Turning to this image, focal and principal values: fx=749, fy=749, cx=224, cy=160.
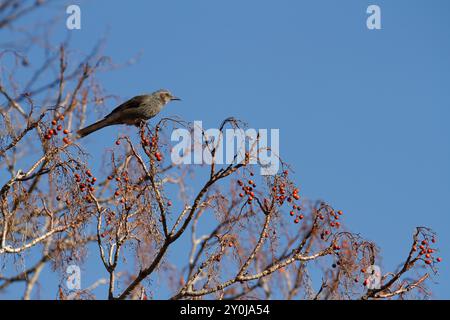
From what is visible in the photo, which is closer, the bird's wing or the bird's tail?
the bird's tail

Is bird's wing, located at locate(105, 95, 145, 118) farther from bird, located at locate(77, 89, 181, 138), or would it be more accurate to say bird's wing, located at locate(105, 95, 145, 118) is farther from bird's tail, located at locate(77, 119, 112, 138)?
bird's tail, located at locate(77, 119, 112, 138)

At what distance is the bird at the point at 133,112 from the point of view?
35.5 feet

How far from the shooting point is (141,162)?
7.04 m

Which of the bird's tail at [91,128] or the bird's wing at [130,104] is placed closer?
the bird's tail at [91,128]

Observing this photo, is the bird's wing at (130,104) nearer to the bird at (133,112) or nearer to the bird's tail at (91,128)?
the bird at (133,112)

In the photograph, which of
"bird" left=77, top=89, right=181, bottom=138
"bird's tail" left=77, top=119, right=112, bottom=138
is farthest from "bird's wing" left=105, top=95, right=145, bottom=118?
"bird's tail" left=77, top=119, right=112, bottom=138

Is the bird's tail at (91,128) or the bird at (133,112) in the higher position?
the bird at (133,112)

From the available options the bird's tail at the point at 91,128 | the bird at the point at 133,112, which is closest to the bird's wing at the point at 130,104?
the bird at the point at 133,112

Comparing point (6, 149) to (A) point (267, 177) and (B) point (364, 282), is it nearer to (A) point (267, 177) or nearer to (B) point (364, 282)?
(A) point (267, 177)

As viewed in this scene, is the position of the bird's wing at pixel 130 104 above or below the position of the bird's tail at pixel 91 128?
above

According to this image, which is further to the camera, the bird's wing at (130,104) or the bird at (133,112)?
the bird's wing at (130,104)

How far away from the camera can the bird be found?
10.8 meters

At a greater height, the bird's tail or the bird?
the bird
